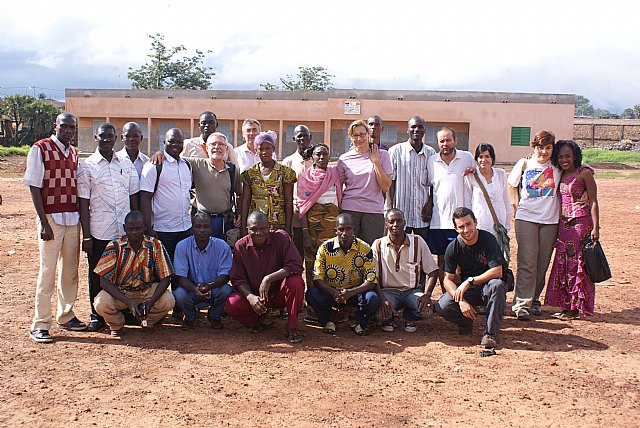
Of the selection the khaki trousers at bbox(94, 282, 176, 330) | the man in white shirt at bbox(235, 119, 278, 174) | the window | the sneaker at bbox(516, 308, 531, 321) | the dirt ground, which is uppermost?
the window

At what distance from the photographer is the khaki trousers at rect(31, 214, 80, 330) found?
18.1 ft

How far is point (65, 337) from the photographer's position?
5668mm

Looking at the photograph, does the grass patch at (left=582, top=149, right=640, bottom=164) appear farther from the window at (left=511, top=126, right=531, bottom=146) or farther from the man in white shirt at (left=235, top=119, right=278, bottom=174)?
the man in white shirt at (left=235, top=119, right=278, bottom=174)

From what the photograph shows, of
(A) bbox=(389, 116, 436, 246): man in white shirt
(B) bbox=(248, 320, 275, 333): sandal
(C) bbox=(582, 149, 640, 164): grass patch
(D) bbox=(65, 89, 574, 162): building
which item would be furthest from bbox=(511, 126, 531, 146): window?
(B) bbox=(248, 320, 275, 333): sandal

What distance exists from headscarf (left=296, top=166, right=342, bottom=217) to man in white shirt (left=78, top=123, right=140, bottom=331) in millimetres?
1598

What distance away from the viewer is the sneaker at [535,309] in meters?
6.69

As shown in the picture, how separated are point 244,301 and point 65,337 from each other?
1638mm

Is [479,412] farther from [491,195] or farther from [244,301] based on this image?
[491,195]

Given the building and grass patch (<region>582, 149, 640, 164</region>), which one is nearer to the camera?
the building

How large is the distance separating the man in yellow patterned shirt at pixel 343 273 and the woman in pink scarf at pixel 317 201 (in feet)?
1.13

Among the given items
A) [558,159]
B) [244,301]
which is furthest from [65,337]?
[558,159]

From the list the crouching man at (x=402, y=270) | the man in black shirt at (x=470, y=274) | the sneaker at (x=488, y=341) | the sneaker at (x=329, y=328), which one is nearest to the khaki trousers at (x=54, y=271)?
the sneaker at (x=329, y=328)

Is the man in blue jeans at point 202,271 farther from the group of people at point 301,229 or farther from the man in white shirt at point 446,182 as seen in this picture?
the man in white shirt at point 446,182

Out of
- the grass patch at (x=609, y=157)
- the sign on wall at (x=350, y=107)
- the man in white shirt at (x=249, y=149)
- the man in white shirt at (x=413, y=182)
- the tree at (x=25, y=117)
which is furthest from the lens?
the tree at (x=25, y=117)
